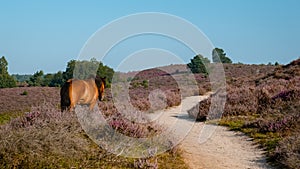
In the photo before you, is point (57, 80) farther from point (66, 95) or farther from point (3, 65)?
point (66, 95)

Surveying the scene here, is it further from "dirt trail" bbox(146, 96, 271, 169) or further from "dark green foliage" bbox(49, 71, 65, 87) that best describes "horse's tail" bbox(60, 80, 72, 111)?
"dark green foliage" bbox(49, 71, 65, 87)

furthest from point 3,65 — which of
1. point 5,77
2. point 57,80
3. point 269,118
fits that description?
point 269,118

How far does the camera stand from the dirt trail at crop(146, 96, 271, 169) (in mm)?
9055

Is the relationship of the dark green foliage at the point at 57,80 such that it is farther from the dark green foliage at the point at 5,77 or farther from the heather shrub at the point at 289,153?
the heather shrub at the point at 289,153

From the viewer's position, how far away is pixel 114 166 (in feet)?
25.3

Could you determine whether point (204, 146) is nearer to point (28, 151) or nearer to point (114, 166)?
point (114, 166)

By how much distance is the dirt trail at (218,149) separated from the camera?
9055 millimetres

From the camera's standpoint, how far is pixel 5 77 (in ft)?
185

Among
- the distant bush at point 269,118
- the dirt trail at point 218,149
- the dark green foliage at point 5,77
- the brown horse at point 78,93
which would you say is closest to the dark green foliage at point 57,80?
the dark green foliage at point 5,77

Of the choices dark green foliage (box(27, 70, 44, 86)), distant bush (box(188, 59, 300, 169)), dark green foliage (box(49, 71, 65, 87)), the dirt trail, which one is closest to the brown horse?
the dirt trail

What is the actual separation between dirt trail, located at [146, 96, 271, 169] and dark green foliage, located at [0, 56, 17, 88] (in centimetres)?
4421

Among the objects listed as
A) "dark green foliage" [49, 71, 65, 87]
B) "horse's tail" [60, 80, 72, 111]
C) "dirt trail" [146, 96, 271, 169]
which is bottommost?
"dirt trail" [146, 96, 271, 169]

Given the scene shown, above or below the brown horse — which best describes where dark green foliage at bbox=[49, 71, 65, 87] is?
above

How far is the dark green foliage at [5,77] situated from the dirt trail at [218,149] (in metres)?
44.2
